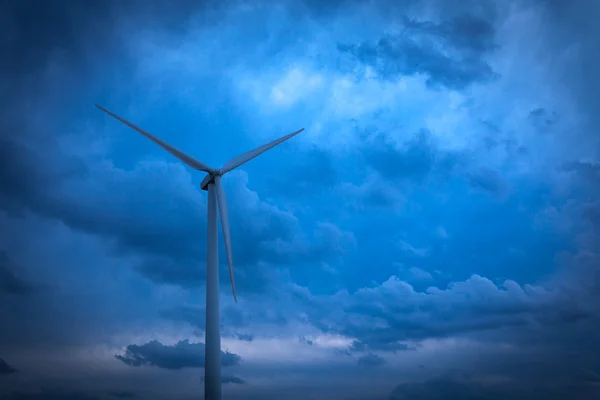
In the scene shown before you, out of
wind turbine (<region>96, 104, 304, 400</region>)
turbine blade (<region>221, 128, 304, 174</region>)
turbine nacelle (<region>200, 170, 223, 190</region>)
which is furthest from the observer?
turbine blade (<region>221, 128, 304, 174</region>)

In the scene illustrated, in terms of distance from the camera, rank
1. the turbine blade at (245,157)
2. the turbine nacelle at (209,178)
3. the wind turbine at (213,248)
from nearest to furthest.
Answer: the wind turbine at (213,248)
the turbine nacelle at (209,178)
the turbine blade at (245,157)

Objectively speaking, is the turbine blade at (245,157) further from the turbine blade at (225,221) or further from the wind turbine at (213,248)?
the turbine blade at (225,221)

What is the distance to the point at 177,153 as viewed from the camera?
63.0 metres

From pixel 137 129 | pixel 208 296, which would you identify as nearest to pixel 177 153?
pixel 137 129

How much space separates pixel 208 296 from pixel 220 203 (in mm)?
11260

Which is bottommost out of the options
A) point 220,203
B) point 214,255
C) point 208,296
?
point 208,296

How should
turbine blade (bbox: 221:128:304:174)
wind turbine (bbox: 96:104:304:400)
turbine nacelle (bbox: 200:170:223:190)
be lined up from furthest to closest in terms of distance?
turbine blade (bbox: 221:128:304:174)
turbine nacelle (bbox: 200:170:223:190)
wind turbine (bbox: 96:104:304:400)

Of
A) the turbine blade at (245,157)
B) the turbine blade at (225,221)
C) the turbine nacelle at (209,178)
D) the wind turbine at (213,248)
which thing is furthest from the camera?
the turbine blade at (245,157)

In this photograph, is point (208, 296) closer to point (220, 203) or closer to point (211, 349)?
point (211, 349)

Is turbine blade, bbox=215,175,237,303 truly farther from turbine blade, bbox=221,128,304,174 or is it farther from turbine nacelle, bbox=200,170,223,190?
turbine blade, bbox=221,128,304,174

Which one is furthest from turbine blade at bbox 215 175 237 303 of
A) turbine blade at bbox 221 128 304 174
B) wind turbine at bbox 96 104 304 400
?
turbine blade at bbox 221 128 304 174

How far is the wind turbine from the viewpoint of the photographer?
5191 cm

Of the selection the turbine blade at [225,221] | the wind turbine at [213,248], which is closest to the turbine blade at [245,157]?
the wind turbine at [213,248]

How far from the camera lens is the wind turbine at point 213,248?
51.9 metres
